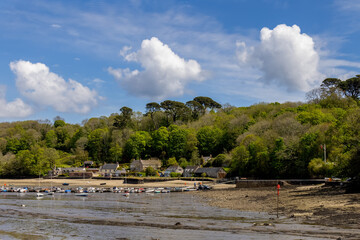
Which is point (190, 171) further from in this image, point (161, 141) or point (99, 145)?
point (99, 145)

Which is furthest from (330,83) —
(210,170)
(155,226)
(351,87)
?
(155,226)

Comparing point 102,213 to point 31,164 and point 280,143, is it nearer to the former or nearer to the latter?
point 280,143

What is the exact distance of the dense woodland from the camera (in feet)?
218

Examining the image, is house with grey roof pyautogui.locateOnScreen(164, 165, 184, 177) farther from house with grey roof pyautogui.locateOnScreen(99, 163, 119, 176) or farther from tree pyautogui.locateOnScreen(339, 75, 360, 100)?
tree pyautogui.locateOnScreen(339, 75, 360, 100)

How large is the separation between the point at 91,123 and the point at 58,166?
157ft

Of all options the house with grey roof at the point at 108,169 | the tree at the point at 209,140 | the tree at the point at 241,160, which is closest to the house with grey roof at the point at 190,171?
the tree at the point at 209,140

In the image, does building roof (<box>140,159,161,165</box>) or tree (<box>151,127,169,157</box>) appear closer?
building roof (<box>140,159,161,165</box>)

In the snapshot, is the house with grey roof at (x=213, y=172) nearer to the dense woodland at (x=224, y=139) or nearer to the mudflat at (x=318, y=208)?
the dense woodland at (x=224, y=139)

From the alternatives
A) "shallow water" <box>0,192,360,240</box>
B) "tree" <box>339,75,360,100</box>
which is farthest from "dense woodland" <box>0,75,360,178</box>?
"shallow water" <box>0,192,360,240</box>

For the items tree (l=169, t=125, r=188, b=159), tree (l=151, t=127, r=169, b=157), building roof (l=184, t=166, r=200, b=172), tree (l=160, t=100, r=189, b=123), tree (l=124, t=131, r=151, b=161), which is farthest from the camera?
tree (l=160, t=100, r=189, b=123)

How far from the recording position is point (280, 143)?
7406 cm

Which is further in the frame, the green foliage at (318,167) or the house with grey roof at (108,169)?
the house with grey roof at (108,169)

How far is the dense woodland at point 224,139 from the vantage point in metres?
66.4

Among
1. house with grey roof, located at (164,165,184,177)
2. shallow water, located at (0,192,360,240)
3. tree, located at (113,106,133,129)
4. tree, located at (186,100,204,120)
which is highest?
tree, located at (186,100,204,120)
